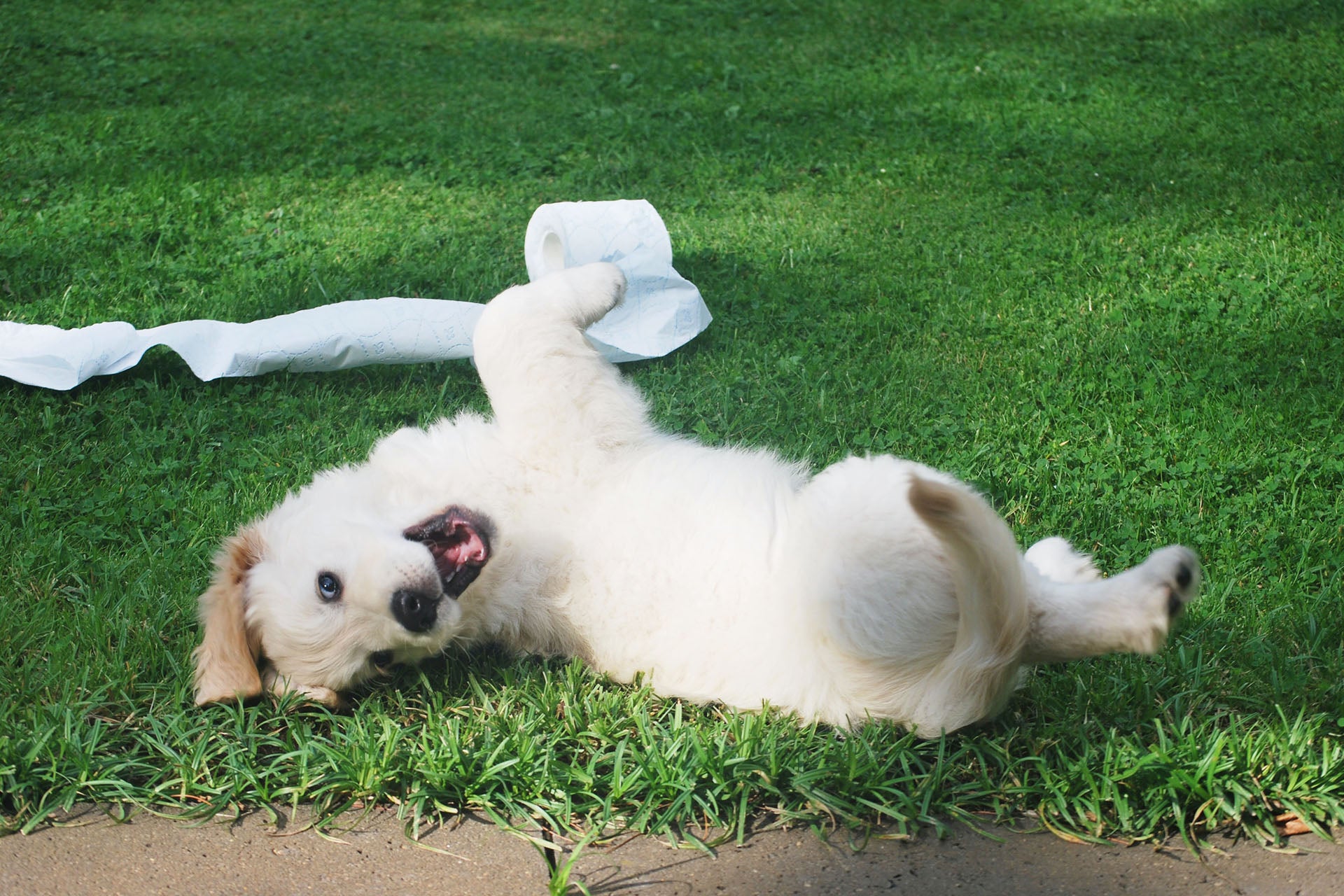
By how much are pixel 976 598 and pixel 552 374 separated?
4.13 ft

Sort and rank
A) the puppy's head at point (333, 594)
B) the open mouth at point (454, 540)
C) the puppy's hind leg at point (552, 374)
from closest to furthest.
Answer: the puppy's head at point (333, 594) → the open mouth at point (454, 540) → the puppy's hind leg at point (552, 374)

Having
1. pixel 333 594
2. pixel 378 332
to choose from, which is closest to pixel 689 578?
pixel 333 594

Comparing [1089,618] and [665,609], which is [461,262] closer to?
[665,609]

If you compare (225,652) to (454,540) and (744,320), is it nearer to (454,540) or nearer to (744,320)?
(454,540)

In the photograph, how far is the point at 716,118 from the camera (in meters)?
6.14

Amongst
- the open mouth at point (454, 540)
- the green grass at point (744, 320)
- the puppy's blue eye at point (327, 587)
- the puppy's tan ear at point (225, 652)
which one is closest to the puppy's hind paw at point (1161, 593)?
the green grass at point (744, 320)

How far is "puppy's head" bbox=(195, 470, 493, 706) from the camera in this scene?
2545 mm

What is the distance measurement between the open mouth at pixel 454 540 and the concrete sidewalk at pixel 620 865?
1.93ft

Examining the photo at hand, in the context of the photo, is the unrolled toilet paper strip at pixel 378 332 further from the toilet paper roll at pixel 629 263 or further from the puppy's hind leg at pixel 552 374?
the puppy's hind leg at pixel 552 374

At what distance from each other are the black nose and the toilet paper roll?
1696 millimetres

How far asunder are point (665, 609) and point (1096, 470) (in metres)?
1.68

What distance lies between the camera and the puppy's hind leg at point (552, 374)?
2795mm

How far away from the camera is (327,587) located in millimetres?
2609

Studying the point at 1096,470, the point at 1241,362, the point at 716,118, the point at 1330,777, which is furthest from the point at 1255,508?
the point at 716,118
